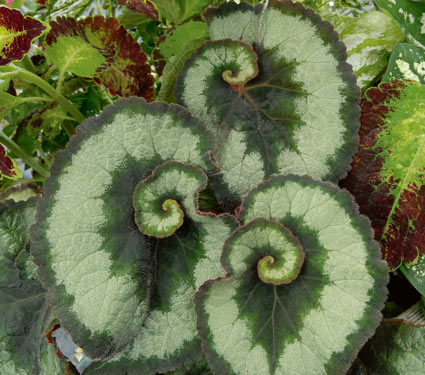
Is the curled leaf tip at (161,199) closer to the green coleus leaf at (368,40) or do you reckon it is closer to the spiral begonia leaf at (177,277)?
the spiral begonia leaf at (177,277)

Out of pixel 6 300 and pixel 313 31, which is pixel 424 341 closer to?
pixel 313 31

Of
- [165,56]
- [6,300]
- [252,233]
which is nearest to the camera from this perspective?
[252,233]

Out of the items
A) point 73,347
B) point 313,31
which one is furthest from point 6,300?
point 313,31

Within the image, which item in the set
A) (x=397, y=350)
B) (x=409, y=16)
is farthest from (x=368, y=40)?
(x=397, y=350)

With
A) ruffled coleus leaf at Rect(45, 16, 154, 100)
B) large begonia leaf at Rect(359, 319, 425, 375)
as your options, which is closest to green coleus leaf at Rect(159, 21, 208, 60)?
ruffled coleus leaf at Rect(45, 16, 154, 100)

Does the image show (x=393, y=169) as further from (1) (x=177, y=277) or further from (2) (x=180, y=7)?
(2) (x=180, y=7)

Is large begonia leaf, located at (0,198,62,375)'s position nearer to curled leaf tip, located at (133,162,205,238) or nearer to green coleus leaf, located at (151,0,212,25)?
curled leaf tip, located at (133,162,205,238)
